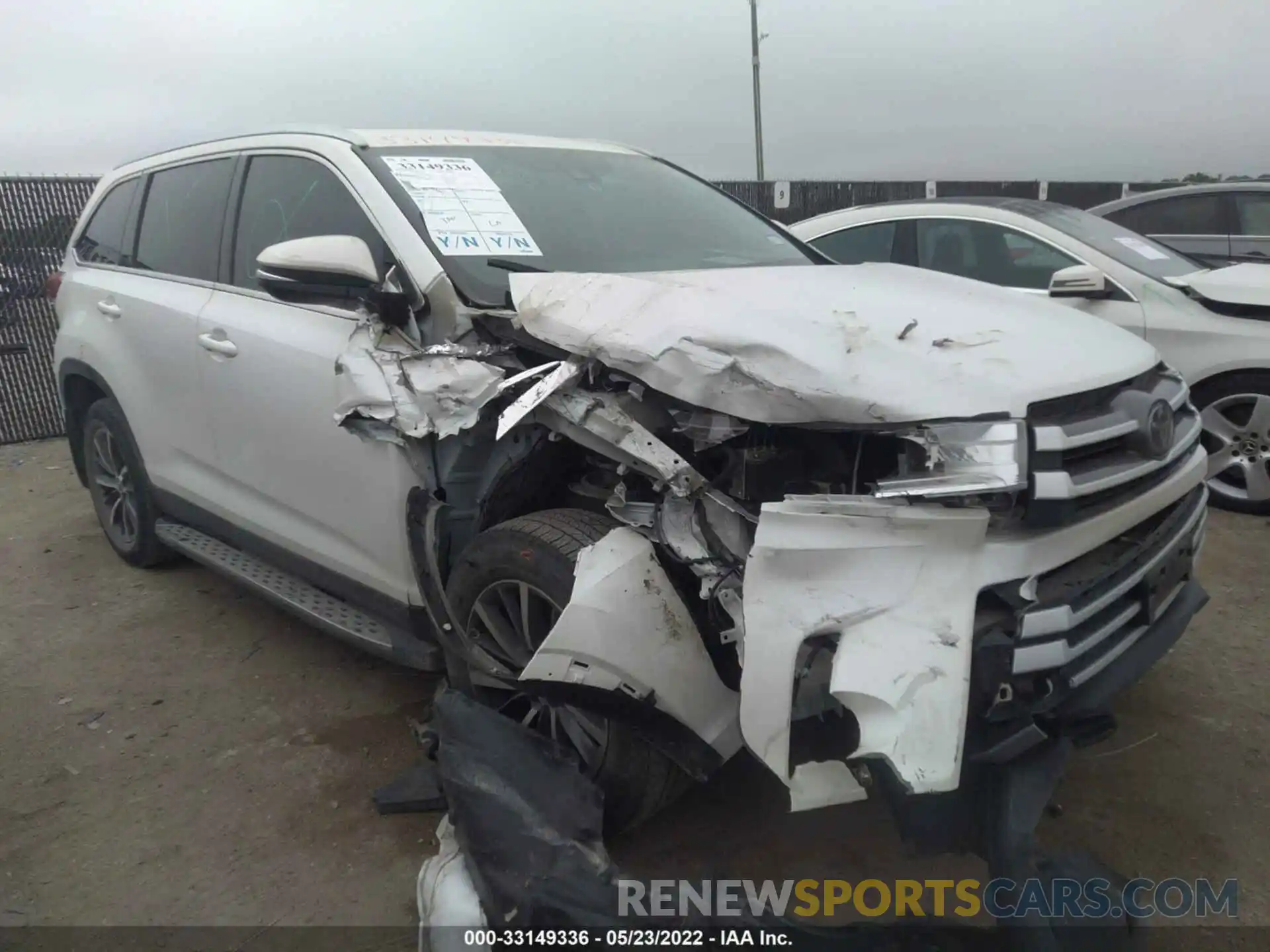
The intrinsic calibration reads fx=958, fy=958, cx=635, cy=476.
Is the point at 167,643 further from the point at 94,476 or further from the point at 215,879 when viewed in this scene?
the point at 215,879

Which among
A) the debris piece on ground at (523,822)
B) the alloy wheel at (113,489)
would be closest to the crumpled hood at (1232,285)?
the debris piece on ground at (523,822)

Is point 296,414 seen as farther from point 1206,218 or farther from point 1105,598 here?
point 1206,218

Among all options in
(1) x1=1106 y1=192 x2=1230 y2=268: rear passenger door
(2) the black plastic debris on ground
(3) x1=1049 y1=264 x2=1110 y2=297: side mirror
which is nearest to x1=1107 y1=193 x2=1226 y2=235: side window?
(1) x1=1106 y1=192 x2=1230 y2=268: rear passenger door

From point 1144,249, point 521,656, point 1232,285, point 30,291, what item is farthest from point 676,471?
point 30,291

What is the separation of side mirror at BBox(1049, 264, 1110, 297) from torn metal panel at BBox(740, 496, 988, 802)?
3.19 metres

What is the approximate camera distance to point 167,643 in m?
3.88

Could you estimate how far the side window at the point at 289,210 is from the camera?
2.98 m

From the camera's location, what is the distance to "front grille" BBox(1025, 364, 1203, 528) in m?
1.90

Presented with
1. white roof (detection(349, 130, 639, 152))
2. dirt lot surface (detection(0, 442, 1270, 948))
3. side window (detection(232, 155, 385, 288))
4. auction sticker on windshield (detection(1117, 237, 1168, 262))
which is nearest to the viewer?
dirt lot surface (detection(0, 442, 1270, 948))

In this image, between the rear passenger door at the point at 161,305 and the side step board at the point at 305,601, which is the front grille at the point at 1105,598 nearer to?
the side step board at the point at 305,601

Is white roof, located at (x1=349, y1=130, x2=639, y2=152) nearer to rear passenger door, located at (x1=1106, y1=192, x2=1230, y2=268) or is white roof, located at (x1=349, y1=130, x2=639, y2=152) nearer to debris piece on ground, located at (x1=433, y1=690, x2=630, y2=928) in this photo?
debris piece on ground, located at (x1=433, y1=690, x2=630, y2=928)

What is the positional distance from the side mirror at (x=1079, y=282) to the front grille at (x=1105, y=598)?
7.71ft

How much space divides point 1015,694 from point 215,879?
2.03 m

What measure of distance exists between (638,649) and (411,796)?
1.02 m
